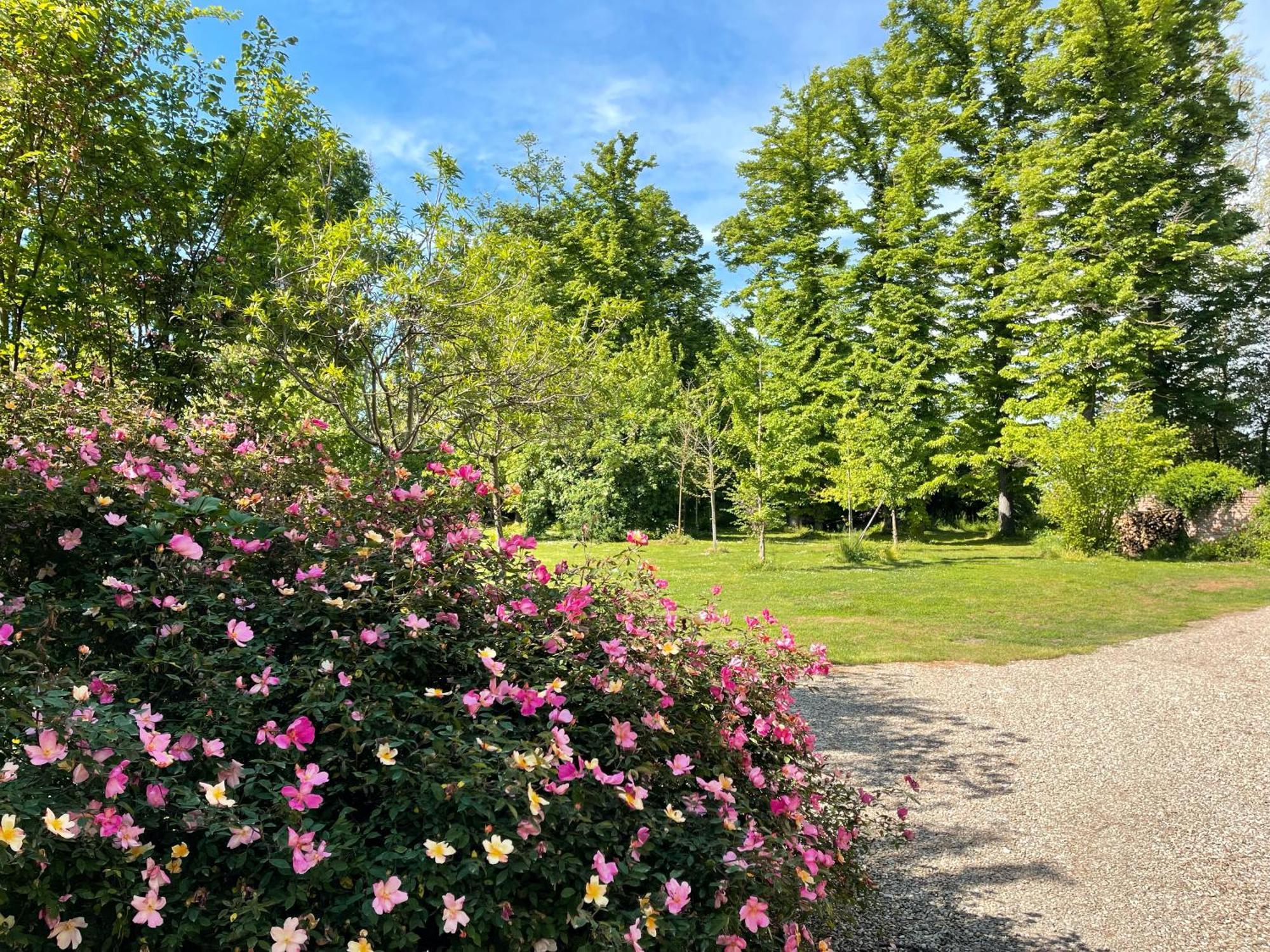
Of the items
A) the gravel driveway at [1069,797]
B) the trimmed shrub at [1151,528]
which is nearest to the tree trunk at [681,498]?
the trimmed shrub at [1151,528]

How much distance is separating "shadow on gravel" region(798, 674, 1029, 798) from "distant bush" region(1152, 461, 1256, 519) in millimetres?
13266

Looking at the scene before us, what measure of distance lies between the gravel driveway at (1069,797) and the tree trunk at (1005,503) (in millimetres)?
14818

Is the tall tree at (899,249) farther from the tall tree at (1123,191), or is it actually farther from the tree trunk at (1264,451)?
the tree trunk at (1264,451)

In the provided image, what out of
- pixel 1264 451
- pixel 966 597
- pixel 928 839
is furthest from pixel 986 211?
pixel 928 839

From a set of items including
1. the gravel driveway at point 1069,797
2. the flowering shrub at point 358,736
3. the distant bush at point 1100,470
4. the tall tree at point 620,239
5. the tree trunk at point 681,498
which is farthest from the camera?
the tall tree at point 620,239

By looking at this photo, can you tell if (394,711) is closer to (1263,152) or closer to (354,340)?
(354,340)

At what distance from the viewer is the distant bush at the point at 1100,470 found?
15.1 m

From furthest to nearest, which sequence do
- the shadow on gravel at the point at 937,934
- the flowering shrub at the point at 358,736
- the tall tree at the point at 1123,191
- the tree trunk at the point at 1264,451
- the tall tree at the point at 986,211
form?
the tree trunk at the point at 1264,451 → the tall tree at the point at 986,211 → the tall tree at the point at 1123,191 → the shadow on gravel at the point at 937,934 → the flowering shrub at the point at 358,736

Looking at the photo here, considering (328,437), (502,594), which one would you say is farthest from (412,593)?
(328,437)

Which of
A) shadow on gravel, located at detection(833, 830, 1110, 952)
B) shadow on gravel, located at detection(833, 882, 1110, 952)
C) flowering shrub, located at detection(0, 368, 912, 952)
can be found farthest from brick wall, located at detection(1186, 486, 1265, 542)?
flowering shrub, located at detection(0, 368, 912, 952)

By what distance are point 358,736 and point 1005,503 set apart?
75.2 ft

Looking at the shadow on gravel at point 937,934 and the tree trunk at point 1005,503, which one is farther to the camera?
the tree trunk at point 1005,503

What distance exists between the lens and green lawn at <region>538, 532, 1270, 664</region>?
779cm

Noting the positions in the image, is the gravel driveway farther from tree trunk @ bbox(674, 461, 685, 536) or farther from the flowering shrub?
tree trunk @ bbox(674, 461, 685, 536)
